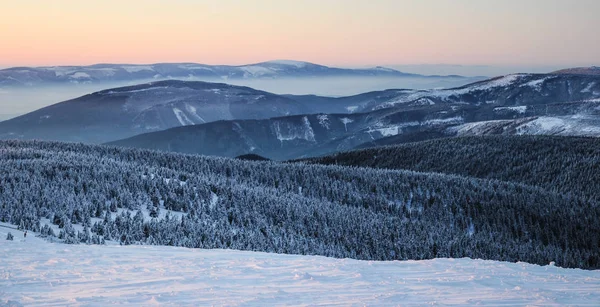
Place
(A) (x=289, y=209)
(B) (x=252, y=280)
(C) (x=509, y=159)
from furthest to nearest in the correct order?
(C) (x=509, y=159) → (A) (x=289, y=209) → (B) (x=252, y=280)

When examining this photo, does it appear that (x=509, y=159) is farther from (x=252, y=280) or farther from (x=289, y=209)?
(x=252, y=280)

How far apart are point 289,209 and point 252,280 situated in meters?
19.4

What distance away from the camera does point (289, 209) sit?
34.7 metres

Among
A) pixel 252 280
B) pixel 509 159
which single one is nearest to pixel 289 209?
pixel 252 280

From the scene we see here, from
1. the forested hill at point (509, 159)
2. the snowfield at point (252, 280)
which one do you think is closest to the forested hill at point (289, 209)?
the snowfield at point (252, 280)

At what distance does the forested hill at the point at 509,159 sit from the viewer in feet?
215

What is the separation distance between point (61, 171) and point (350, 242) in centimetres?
1694

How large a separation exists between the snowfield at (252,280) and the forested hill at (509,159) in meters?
46.0

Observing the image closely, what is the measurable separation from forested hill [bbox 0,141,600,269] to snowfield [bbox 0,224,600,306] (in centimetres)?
387

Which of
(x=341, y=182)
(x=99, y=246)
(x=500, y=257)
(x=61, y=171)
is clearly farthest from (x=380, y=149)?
(x=99, y=246)

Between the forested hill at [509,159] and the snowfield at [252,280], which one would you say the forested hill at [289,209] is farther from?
the forested hill at [509,159]

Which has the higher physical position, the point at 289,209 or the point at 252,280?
the point at 252,280

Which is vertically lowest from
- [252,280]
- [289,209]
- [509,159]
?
[509,159]

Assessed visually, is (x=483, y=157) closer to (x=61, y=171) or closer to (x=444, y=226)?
(x=444, y=226)
